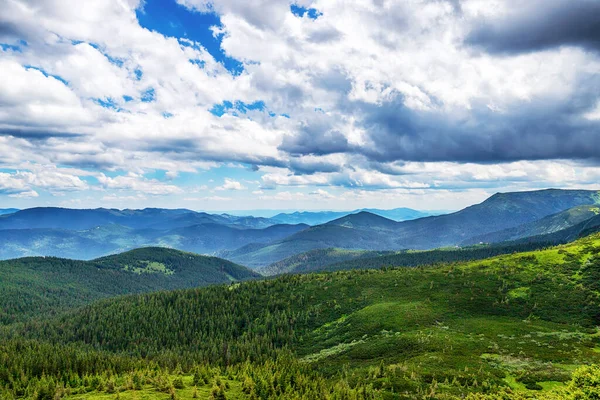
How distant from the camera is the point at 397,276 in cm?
19712

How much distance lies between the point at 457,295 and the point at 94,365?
440 feet

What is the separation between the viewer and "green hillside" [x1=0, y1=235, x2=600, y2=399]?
229 feet

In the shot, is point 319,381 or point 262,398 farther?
point 319,381

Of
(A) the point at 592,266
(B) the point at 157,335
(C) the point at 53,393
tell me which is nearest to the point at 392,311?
(A) the point at 592,266

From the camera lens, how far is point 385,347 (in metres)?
109

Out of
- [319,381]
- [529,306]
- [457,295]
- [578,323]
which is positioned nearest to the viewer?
[319,381]

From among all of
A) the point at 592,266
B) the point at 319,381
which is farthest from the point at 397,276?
the point at 319,381

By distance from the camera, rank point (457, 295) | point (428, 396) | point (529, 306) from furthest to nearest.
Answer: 1. point (457, 295)
2. point (529, 306)
3. point (428, 396)

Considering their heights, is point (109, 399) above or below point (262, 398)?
above

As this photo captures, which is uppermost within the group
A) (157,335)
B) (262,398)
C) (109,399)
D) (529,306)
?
(109,399)

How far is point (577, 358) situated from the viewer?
8444cm

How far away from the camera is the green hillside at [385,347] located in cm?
6969

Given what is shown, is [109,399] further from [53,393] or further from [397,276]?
[397,276]

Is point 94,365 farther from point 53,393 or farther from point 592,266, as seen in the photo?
point 592,266
